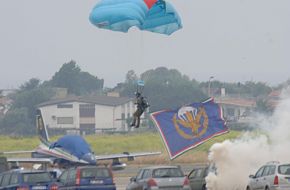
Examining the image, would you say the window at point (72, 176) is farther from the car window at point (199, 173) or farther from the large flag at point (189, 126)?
the large flag at point (189, 126)

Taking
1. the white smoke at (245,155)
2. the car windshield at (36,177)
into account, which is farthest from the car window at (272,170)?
the car windshield at (36,177)

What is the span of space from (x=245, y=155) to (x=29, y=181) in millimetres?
9790

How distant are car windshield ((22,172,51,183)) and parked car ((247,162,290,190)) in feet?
26.6

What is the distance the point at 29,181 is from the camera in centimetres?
3841

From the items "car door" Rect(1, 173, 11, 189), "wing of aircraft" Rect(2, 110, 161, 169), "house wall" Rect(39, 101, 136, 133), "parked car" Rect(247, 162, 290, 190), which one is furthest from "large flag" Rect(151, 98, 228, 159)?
"house wall" Rect(39, 101, 136, 133)

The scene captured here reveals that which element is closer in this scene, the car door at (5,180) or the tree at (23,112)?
the car door at (5,180)

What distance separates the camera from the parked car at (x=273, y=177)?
3525 cm

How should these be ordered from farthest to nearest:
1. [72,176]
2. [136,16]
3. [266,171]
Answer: [136,16] → [72,176] → [266,171]

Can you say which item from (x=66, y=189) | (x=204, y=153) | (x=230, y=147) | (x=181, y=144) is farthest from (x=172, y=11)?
(x=204, y=153)

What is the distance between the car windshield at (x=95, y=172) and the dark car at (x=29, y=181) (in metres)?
1.83

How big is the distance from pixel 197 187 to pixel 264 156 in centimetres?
321

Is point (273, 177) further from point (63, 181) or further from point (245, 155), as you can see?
point (63, 181)

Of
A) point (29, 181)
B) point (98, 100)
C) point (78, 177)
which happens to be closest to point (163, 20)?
point (78, 177)

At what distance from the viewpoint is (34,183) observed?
126ft
